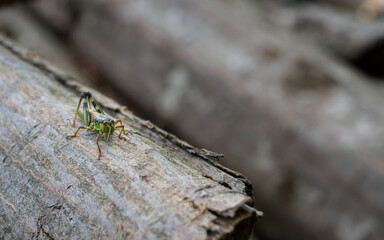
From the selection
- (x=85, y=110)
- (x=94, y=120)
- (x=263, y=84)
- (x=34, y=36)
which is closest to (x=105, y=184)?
(x=94, y=120)

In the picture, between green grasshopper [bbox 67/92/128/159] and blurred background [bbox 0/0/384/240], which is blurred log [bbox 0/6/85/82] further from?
green grasshopper [bbox 67/92/128/159]

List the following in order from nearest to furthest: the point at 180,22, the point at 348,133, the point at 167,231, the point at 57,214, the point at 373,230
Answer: the point at 167,231
the point at 57,214
the point at 373,230
the point at 348,133
the point at 180,22

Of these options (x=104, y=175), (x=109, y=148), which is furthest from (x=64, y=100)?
(x=104, y=175)

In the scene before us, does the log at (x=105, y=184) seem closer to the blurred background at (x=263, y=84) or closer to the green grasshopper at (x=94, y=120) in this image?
the green grasshopper at (x=94, y=120)

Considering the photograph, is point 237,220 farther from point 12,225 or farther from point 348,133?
point 348,133

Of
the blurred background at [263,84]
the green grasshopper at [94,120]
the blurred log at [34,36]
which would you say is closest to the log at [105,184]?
the green grasshopper at [94,120]

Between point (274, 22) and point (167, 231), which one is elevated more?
point (274, 22)

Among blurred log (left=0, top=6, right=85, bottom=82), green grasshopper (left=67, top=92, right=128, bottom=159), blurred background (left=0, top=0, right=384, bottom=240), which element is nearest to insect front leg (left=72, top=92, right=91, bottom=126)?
green grasshopper (left=67, top=92, right=128, bottom=159)

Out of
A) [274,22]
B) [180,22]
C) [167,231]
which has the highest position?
[274,22]
